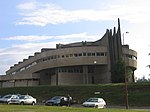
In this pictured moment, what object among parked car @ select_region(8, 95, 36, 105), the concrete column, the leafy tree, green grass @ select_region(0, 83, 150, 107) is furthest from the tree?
parked car @ select_region(8, 95, 36, 105)

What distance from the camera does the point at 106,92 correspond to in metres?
71.9

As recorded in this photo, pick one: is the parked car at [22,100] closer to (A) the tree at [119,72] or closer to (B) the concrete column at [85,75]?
(A) the tree at [119,72]

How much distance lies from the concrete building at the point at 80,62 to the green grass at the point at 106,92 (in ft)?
93.7

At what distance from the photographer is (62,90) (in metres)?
81.1

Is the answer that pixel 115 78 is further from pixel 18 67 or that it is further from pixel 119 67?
pixel 18 67

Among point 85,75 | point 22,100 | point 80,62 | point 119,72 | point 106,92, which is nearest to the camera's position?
point 22,100

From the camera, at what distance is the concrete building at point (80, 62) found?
374ft

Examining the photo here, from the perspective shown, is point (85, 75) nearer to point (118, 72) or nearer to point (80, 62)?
point (80, 62)

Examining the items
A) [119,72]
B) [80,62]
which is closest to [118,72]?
[119,72]

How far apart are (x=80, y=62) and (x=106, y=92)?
41729 mm

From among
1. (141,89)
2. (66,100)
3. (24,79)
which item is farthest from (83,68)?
(66,100)

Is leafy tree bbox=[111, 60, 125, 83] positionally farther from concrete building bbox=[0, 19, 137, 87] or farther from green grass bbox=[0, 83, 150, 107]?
green grass bbox=[0, 83, 150, 107]

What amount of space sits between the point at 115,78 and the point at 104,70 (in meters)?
15.7

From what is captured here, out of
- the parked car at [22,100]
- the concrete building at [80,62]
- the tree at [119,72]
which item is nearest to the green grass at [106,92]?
the parked car at [22,100]
